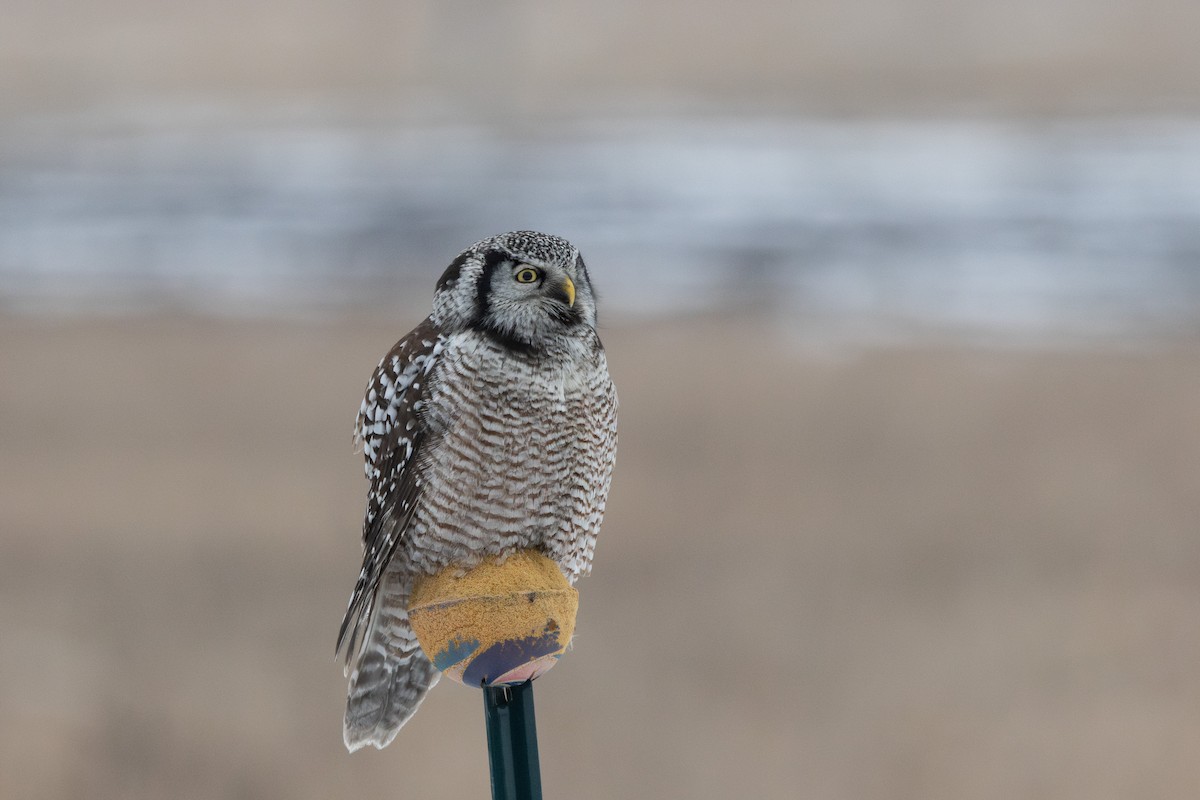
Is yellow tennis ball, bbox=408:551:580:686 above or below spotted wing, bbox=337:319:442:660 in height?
below

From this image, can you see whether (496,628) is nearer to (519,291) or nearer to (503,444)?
(503,444)

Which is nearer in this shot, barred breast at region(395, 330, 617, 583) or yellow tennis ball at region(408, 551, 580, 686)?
yellow tennis ball at region(408, 551, 580, 686)

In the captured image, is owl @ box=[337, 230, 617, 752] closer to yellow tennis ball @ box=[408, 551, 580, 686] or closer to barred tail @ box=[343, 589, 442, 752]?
barred tail @ box=[343, 589, 442, 752]

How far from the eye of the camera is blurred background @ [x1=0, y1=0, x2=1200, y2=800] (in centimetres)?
581

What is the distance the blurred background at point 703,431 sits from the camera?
5809 mm

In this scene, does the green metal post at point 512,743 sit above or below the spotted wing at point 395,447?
below

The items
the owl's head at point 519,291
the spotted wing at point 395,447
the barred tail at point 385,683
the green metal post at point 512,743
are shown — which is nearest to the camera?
the green metal post at point 512,743

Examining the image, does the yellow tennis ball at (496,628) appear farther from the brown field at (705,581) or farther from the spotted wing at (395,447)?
the brown field at (705,581)

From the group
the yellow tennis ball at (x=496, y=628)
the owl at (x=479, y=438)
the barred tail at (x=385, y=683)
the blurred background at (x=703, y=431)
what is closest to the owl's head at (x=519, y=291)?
the owl at (x=479, y=438)

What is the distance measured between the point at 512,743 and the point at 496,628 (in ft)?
0.61

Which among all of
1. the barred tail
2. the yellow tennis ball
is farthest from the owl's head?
the barred tail

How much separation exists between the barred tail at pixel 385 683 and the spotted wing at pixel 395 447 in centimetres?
7

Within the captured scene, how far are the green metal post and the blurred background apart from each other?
11.6 feet

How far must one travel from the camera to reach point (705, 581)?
261 inches
